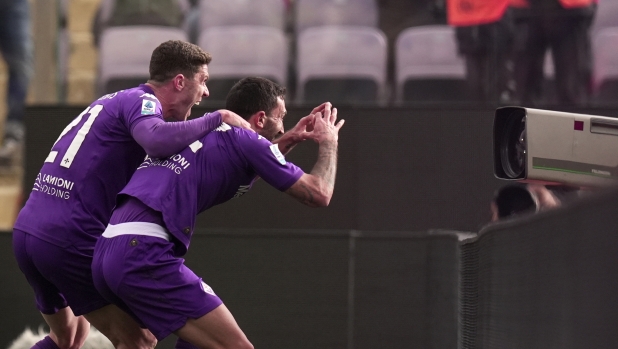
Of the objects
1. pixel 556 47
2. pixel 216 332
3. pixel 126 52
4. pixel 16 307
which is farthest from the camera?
pixel 126 52

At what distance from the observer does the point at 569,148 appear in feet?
12.3

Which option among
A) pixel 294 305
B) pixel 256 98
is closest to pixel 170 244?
pixel 256 98

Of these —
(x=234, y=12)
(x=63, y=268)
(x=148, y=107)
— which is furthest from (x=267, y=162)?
(x=234, y=12)

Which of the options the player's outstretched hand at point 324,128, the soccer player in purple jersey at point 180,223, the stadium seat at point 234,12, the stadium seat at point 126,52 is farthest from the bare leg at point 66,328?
the stadium seat at point 234,12

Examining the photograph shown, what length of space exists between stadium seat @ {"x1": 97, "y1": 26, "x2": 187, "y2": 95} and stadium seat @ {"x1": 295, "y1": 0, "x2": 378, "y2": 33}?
0.84 metres

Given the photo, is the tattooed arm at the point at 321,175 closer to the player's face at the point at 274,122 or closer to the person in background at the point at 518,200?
the player's face at the point at 274,122

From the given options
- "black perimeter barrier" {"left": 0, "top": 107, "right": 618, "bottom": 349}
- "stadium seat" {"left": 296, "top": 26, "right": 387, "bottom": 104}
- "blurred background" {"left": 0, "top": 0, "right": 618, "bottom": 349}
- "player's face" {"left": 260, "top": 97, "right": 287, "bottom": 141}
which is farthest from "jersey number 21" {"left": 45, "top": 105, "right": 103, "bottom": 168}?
"stadium seat" {"left": 296, "top": 26, "right": 387, "bottom": 104}

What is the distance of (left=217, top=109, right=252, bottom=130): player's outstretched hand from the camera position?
3.40 meters

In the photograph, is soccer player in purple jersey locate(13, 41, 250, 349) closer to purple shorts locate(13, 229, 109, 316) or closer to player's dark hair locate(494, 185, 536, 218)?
purple shorts locate(13, 229, 109, 316)

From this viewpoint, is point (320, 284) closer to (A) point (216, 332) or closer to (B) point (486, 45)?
(B) point (486, 45)

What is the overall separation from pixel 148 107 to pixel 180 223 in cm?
44

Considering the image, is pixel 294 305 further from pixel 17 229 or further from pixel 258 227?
pixel 17 229

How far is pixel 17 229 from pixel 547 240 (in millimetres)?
2199

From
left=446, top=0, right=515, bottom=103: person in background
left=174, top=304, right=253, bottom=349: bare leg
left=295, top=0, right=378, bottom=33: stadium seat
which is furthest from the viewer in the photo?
left=295, top=0, right=378, bottom=33: stadium seat
